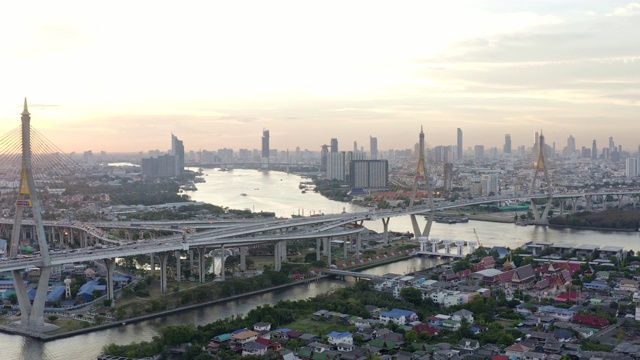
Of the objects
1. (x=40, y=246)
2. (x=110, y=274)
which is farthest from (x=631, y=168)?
(x=40, y=246)

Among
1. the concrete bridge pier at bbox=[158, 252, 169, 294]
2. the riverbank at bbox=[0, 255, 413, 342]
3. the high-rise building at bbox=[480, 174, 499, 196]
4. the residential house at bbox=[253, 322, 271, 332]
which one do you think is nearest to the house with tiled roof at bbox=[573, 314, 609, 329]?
the residential house at bbox=[253, 322, 271, 332]

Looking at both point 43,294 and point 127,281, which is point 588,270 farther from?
point 43,294

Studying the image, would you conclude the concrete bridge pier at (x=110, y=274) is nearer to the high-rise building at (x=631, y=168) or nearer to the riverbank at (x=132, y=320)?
the riverbank at (x=132, y=320)

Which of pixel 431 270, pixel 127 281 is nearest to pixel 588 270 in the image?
pixel 431 270

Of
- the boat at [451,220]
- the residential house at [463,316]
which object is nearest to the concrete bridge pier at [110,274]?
the residential house at [463,316]

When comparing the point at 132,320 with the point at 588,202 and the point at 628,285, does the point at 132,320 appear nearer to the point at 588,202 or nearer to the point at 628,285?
the point at 628,285
